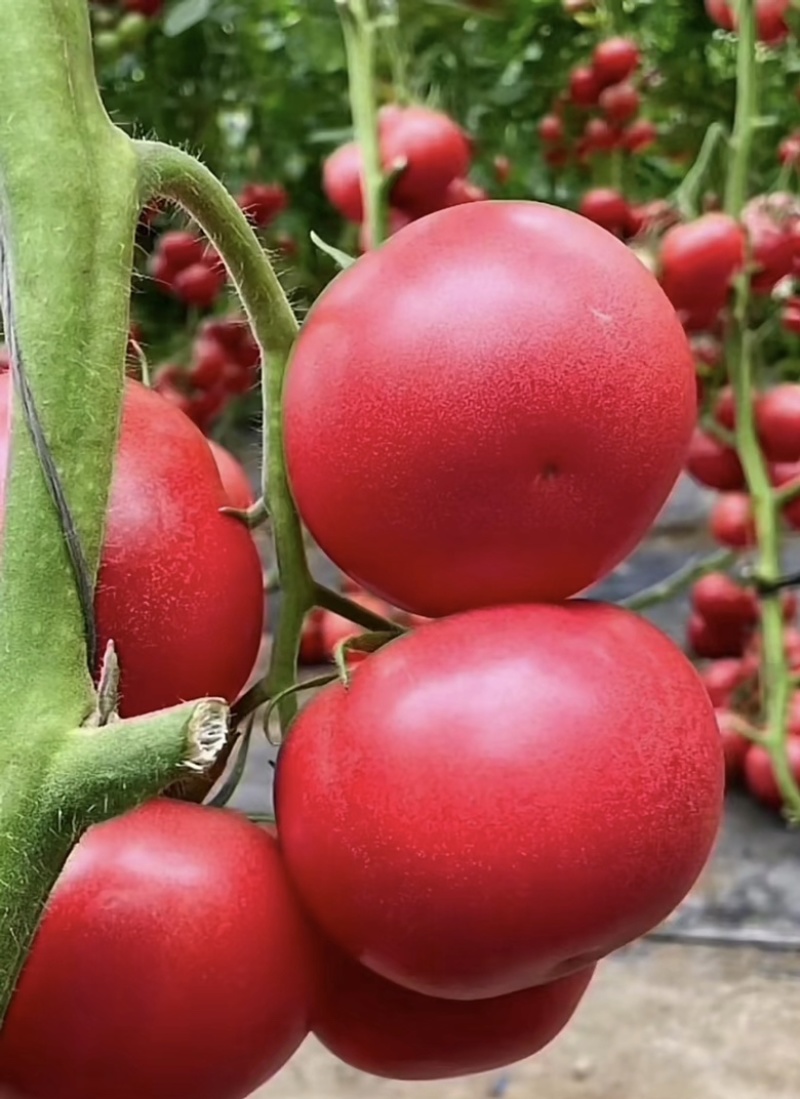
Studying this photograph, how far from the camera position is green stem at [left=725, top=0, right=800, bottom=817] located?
0.69 metres

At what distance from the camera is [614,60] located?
78cm

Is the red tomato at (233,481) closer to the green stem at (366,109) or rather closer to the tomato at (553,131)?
the green stem at (366,109)

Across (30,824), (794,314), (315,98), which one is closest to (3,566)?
(30,824)

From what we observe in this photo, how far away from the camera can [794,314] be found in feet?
2.18

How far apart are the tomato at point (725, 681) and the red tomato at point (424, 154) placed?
36cm

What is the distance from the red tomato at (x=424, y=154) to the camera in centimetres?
59

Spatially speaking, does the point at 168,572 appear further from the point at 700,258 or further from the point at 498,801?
the point at 700,258

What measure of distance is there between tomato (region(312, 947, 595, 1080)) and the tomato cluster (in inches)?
14.5

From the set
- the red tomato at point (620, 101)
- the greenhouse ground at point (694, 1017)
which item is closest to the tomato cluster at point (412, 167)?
the red tomato at point (620, 101)

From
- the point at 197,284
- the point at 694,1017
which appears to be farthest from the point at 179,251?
the point at 694,1017

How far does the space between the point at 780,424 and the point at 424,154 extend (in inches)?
9.3

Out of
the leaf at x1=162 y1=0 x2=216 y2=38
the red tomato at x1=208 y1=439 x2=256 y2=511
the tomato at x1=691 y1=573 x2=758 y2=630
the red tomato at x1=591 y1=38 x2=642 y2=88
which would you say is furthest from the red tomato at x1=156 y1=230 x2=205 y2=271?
the red tomato at x1=208 y1=439 x2=256 y2=511

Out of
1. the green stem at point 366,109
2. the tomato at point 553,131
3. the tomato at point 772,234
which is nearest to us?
the green stem at point 366,109

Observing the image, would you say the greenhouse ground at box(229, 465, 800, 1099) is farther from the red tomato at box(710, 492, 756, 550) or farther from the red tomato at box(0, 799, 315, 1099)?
the red tomato at box(0, 799, 315, 1099)
